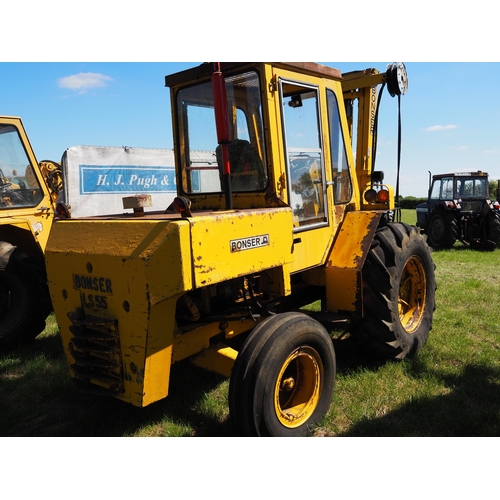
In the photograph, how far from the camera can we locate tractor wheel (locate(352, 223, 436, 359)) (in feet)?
13.0

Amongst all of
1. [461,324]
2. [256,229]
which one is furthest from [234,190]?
[461,324]

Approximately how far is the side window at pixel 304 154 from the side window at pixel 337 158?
23 centimetres

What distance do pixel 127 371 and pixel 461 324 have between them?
13.3 feet

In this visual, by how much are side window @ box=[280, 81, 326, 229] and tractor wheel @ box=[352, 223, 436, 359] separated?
0.64 meters

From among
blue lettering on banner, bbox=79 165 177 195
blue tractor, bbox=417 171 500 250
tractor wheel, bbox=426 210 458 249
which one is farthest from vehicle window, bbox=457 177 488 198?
blue lettering on banner, bbox=79 165 177 195

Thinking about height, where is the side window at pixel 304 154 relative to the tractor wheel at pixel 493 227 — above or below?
above

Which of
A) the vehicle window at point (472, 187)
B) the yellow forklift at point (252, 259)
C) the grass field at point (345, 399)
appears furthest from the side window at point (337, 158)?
the vehicle window at point (472, 187)

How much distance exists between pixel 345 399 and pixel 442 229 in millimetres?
10040

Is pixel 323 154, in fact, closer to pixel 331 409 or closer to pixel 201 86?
pixel 201 86

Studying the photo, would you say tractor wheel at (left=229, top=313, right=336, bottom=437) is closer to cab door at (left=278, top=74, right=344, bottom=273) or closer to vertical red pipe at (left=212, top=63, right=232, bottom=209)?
cab door at (left=278, top=74, right=344, bottom=273)

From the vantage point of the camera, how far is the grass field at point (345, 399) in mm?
3305

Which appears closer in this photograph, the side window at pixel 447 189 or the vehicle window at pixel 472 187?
the vehicle window at pixel 472 187

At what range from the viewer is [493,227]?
12.0 meters

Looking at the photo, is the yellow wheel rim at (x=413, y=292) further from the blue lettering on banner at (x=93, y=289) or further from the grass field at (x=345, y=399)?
the blue lettering on banner at (x=93, y=289)
